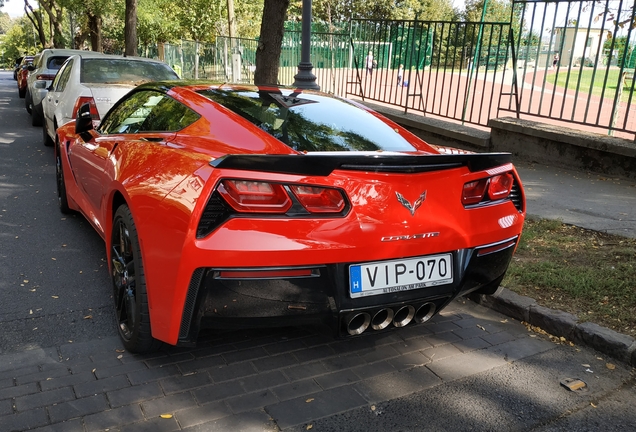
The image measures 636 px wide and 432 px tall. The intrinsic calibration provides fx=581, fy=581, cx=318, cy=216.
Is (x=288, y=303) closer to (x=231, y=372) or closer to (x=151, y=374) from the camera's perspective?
(x=231, y=372)

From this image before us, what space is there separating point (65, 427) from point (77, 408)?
147 millimetres

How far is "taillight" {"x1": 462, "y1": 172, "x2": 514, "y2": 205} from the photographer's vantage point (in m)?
3.08

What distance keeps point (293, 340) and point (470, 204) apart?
1.30 m

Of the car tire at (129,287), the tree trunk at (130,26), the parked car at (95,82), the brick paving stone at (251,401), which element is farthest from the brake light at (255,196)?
the tree trunk at (130,26)

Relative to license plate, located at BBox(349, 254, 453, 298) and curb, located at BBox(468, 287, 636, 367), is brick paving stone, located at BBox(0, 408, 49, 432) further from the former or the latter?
curb, located at BBox(468, 287, 636, 367)

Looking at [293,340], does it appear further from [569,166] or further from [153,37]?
[153,37]

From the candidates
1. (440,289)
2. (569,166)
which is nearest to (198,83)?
(440,289)

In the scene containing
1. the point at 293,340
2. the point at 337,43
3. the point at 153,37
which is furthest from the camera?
the point at 153,37

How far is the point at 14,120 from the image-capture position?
48.6 ft

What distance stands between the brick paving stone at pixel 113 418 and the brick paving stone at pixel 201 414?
0.61 feet

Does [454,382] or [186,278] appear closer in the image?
[186,278]

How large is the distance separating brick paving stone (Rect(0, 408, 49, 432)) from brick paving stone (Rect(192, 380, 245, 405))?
0.68 meters

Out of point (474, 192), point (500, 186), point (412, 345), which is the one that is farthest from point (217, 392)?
point (500, 186)

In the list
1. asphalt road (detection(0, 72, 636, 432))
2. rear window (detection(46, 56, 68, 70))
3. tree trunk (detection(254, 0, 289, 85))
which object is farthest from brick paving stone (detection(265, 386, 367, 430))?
rear window (detection(46, 56, 68, 70))
